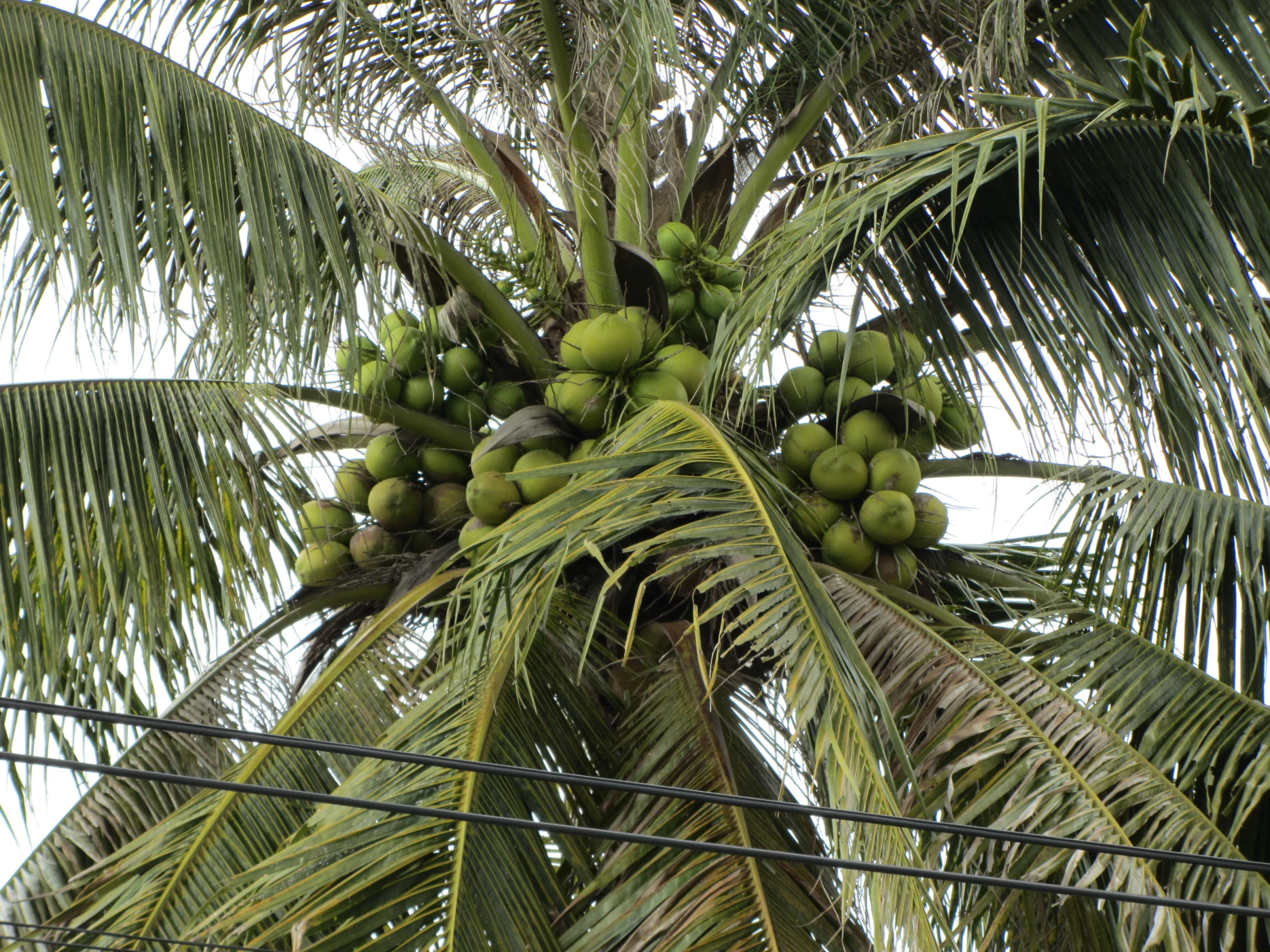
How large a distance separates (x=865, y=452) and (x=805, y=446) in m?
0.17

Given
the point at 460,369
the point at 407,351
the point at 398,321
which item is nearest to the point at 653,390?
the point at 460,369

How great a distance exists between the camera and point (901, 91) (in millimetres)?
5117

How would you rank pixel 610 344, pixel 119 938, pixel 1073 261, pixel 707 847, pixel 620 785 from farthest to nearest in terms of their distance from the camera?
pixel 610 344, pixel 1073 261, pixel 119 938, pixel 707 847, pixel 620 785

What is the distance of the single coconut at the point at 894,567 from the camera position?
3.95 meters

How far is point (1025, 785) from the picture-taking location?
3.18 metres

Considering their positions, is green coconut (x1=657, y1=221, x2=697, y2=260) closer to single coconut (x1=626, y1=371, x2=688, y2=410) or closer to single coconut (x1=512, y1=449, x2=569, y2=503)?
single coconut (x1=626, y1=371, x2=688, y2=410)

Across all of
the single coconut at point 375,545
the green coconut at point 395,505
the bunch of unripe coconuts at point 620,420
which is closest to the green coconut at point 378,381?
the bunch of unripe coconuts at point 620,420

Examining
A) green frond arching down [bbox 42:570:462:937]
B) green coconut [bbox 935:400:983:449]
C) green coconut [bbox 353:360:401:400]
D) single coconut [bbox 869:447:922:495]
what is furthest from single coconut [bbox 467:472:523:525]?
green coconut [bbox 935:400:983:449]

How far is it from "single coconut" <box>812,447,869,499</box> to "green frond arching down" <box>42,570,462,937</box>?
3.41 feet

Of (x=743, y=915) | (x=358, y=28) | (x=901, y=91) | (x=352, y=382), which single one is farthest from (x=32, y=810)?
(x=901, y=91)

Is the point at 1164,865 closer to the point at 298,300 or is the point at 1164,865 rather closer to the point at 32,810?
the point at 298,300

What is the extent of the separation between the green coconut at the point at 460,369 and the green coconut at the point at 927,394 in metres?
1.22

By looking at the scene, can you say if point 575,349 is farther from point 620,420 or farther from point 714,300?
point 714,300

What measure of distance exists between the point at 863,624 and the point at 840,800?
1.04m
